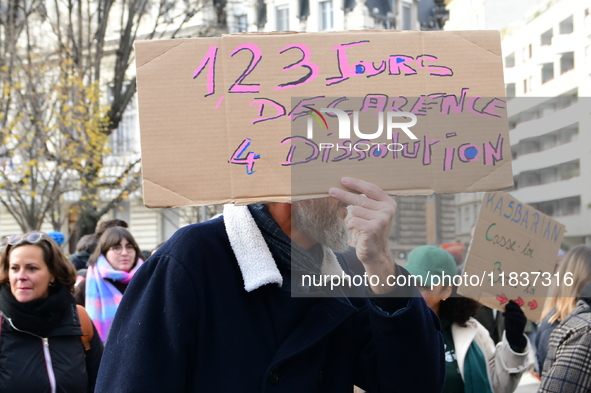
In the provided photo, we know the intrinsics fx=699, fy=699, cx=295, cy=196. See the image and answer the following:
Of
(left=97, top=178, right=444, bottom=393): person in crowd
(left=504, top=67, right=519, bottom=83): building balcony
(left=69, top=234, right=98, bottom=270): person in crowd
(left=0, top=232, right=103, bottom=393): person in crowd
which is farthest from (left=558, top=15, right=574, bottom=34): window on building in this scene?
(left=69, top=234, right=98, bottom=270): person in crowd

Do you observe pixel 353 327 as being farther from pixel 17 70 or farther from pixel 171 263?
pixel 17 70

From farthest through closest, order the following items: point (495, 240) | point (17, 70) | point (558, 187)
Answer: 1. point (17, 70)
2. point (558, 187)
3. point (495, 240)

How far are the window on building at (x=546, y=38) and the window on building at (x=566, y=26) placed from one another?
0.26ft

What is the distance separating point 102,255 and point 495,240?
3.45 meters

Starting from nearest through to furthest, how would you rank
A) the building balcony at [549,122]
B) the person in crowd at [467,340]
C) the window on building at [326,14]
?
the person in crowd at [467,340], the building balcony at [549,122], the window on building at [326,14]

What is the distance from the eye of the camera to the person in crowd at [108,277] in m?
5.22

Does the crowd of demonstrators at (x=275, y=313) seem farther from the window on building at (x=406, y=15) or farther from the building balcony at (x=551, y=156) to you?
the window on building at (x=406, y=15)

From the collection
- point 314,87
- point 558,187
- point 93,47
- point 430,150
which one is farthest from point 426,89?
point 93,47

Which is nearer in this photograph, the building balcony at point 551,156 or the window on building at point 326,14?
the building balcony at point 551,156

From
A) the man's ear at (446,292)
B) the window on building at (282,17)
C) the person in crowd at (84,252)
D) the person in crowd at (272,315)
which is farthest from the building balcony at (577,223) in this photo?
the window on building at (282,17)

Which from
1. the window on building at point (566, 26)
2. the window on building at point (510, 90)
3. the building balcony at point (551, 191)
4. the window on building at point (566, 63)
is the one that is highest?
the window on building at point (566, 26)

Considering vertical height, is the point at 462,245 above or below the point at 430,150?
below

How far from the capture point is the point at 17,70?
43.6ft

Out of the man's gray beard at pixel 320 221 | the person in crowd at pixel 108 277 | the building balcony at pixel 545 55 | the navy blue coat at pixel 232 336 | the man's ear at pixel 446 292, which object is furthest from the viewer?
the person in crowd at pixel 108 277
